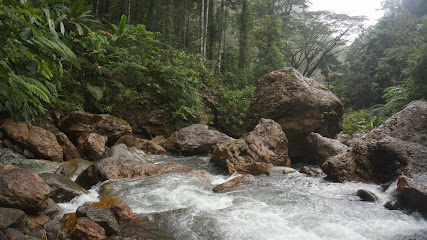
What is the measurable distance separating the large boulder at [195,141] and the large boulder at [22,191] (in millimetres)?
5949

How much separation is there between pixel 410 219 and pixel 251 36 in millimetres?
19783

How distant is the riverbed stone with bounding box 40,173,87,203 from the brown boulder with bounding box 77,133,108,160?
2.93 m

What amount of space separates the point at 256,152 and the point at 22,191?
18.7 ft

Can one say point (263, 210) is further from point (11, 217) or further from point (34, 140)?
point (34, 140)

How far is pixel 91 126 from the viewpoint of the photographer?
8930 mm

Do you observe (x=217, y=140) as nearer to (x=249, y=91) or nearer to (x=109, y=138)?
(x=109, y=138)

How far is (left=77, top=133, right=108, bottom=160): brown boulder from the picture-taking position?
7895mm

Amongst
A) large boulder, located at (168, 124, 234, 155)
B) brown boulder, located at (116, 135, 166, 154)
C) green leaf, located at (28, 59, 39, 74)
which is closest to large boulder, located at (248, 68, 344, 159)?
large boulder, located at (168, 124, 234, 155)

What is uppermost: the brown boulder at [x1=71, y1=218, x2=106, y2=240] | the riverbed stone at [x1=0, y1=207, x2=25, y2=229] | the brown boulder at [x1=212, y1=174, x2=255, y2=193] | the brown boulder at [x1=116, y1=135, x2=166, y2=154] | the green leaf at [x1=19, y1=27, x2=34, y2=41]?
the green leaf at [x1=19, y1=27, x2=34, y2=41]

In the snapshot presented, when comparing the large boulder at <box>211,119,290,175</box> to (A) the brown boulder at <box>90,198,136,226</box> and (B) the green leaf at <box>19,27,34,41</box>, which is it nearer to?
(A) the brown boulder at <box>90,198,136,226</box>

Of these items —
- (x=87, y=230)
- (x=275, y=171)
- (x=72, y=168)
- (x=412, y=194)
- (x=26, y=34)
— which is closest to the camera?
(x=26, y=34)

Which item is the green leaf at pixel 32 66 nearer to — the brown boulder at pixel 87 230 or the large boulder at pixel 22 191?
the brown boulder at pixel 87 230

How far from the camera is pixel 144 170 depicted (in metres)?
6.59

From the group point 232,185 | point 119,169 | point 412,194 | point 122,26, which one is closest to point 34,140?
point 119,169
